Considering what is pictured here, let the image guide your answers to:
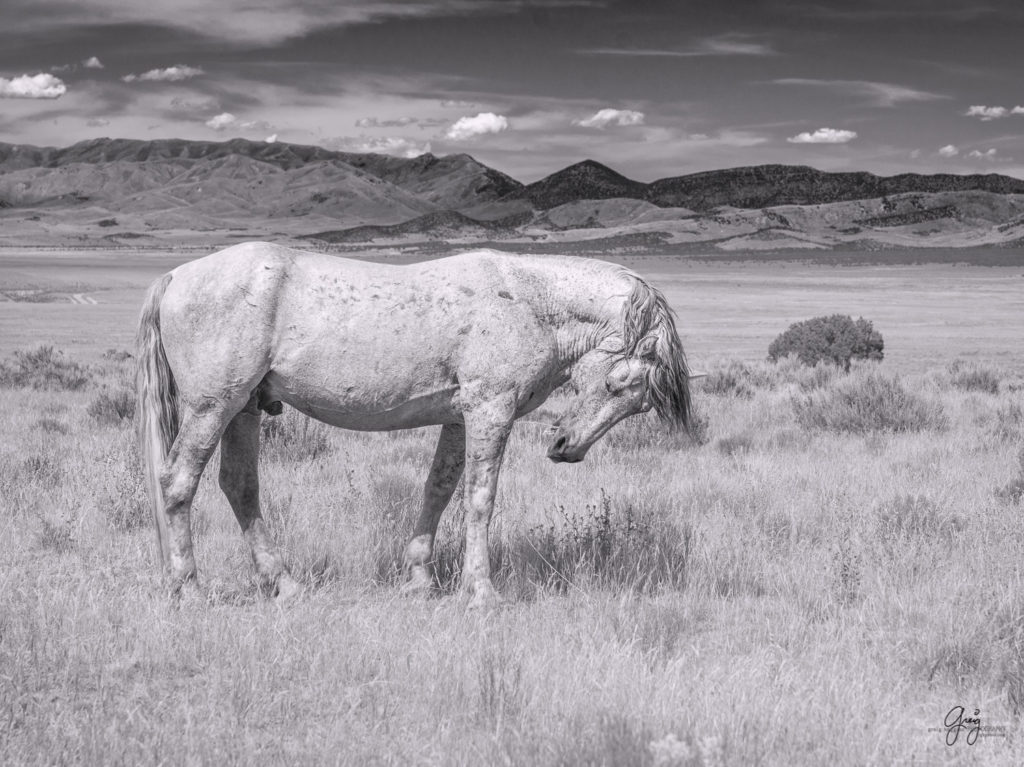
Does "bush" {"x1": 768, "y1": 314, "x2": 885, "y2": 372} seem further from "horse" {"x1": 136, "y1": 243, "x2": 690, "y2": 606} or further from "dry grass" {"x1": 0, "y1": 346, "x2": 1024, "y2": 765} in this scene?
"horse" {"x1": 136, "y1": 243, "x2": 690, "y2": 606}

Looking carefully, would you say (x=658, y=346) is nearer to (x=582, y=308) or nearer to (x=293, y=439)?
(x=582, y=308)

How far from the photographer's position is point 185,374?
480 centimetres

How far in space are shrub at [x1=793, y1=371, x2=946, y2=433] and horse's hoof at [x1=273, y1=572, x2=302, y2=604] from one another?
7.65 metres

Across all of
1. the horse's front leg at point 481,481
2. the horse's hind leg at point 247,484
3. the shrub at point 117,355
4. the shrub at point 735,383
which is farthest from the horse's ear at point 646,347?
the shrub at point 117,355

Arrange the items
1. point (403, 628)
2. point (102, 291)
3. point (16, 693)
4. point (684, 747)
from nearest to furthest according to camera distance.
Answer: point (684, 747), point (16, 693), point (403, 628), point (102, 291)

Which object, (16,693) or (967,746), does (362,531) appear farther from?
(967,746)

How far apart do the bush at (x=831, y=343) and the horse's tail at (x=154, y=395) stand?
61.8 ft

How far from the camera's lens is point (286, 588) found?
5.05 metres

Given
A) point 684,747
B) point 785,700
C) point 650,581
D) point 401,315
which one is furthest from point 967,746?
point 401,315

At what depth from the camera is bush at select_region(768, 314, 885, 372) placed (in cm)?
2241

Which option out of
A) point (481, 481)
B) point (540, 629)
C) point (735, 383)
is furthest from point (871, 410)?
point (540, 629)

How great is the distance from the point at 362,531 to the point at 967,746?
3.69m

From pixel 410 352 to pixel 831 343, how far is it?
19633mm

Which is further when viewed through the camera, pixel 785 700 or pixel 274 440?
pixel 274 440
